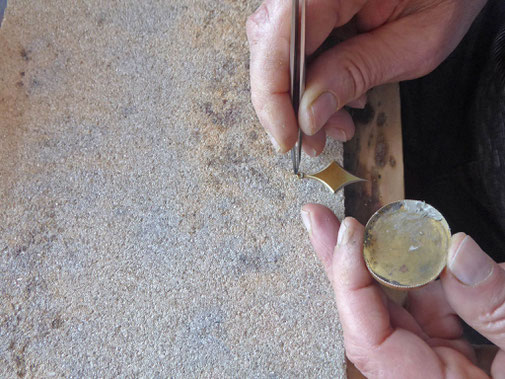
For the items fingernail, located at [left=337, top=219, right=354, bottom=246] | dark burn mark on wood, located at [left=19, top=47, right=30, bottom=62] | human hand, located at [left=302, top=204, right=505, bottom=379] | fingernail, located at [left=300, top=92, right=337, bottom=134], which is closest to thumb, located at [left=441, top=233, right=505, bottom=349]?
human hand, located at [left=302, top=204, right=505, bottom=379]

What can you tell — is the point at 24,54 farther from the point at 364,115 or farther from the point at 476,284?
the point at 476,284

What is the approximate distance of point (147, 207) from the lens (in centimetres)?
83

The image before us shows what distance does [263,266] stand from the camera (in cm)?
80

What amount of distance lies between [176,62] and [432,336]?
0.74 meters

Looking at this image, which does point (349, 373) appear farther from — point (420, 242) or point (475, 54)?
point (475, 54)

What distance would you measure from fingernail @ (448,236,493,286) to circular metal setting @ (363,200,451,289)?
2 cm

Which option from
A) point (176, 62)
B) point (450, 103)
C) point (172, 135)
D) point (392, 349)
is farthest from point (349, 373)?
point (450, 103)

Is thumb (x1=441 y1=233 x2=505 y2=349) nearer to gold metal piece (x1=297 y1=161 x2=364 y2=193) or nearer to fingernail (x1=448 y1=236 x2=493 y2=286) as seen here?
fingernail (x1=448 y1=236 x2=493 y2=286)

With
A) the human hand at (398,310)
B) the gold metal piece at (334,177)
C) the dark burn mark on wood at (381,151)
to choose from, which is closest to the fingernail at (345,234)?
the human hand at (398,310)

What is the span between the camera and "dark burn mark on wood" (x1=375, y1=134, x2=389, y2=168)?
2.90 ft

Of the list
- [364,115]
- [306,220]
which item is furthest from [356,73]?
[306,220]

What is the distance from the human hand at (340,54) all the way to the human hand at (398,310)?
199 mm

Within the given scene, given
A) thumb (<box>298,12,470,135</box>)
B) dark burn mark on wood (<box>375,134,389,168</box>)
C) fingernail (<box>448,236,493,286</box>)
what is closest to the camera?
fingernail (<box>448,236,493,286</box>)

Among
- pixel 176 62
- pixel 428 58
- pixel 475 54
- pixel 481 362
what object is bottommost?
pixel 481 362
